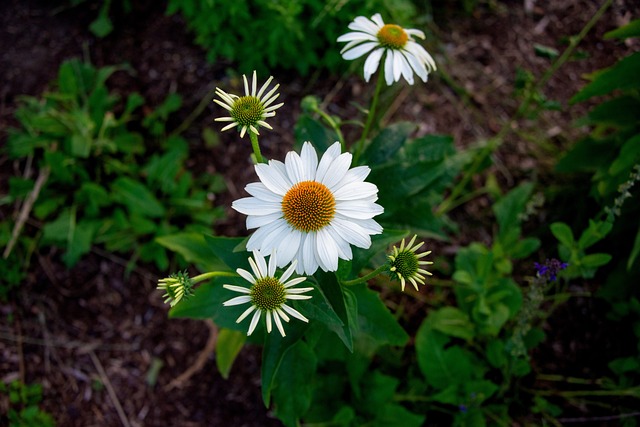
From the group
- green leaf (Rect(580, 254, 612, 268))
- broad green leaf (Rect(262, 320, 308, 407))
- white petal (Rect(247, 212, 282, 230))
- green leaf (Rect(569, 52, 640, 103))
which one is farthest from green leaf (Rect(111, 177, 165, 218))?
green leaf (Rect(569, 52, 640, 103))

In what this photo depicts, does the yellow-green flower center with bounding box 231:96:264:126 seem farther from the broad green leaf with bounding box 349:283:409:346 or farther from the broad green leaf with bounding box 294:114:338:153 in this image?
the broad green leaf with bounding box 349:283:409:346

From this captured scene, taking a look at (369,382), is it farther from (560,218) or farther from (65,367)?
(65,367)

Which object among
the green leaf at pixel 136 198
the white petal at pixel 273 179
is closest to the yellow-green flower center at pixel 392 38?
the white petal at pixel 273 179

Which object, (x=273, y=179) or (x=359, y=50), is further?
(x=359, y=50)

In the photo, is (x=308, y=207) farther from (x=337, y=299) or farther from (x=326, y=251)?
(x=337, y=299)

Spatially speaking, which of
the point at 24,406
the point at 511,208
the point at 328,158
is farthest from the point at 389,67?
the point at 24,406

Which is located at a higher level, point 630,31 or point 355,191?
point 630,31

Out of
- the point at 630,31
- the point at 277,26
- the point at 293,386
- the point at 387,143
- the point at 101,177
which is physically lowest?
the point at 293,386

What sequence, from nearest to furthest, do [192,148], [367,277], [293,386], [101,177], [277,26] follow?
[367,277] < [293,386] < [277,26] < [101,177] < [192,148]
